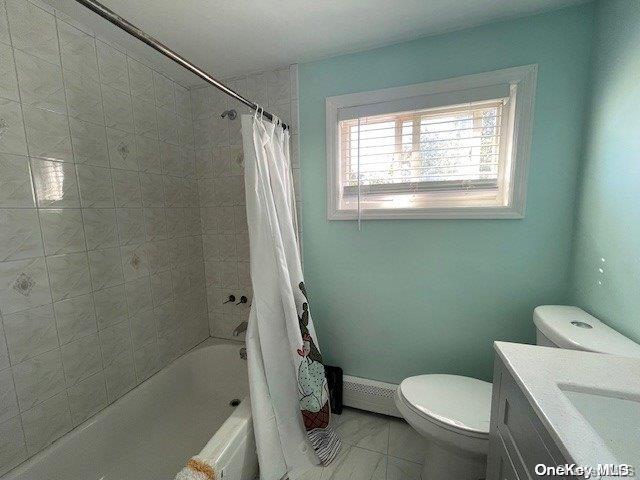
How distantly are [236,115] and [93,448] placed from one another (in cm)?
185

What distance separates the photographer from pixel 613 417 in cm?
57

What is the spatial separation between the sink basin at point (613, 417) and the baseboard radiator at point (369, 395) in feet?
3.43

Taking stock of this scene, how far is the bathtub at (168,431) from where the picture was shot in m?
1.04

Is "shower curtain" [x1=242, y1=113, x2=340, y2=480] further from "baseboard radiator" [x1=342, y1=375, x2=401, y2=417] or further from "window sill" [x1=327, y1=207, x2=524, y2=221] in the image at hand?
"window sill" [x1=327, y1=207, x2=524, y2=221]

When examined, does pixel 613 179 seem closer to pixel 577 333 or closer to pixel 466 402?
pixel 577 333

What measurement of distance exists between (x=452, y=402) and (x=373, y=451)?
1.86ft

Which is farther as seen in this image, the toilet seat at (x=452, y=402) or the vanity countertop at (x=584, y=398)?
the toilet seat at (x=452, y=402)

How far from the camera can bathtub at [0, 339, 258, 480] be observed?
40.9 inches

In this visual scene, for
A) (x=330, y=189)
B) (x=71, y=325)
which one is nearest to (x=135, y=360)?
(x=71, y=325)

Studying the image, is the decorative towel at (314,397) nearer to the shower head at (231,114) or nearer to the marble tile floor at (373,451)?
the marble tile floor at (373,451)

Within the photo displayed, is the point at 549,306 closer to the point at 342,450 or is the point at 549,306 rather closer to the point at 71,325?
the point at 342,450

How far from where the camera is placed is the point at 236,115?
160cm

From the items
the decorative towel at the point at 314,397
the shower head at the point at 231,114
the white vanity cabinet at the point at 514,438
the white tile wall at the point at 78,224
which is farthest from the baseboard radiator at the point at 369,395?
the shower head at the point at 231,114
